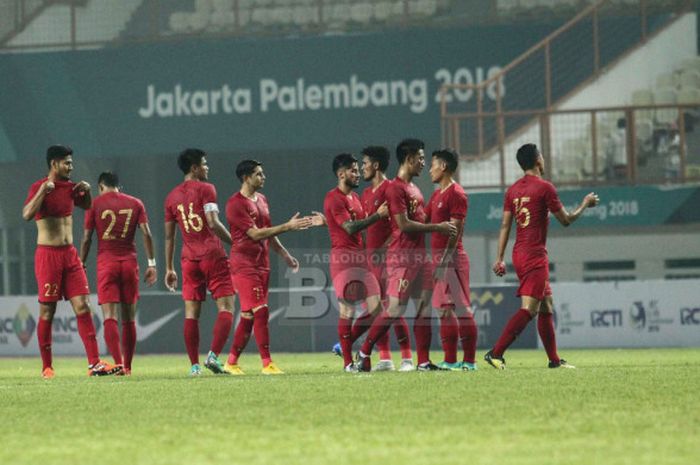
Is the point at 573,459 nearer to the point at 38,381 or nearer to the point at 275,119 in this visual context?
the point at 38,381

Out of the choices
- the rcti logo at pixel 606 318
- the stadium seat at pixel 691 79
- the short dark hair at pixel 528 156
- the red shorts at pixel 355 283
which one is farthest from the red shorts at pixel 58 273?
the stadium seat at pixel 691 79

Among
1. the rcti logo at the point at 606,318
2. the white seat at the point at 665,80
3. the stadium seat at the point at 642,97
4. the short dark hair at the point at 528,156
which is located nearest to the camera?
the short dark hair at the point at 528,156

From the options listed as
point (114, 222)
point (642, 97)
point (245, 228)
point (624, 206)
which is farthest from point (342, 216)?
point (642, 97)

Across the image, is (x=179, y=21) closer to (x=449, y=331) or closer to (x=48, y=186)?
(x=48, y=186)

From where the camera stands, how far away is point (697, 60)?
92.7 ft

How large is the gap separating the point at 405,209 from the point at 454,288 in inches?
33.4

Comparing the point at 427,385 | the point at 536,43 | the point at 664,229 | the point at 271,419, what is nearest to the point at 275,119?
the point at 536,43

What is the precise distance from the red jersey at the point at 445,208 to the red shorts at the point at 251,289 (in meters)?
1.72

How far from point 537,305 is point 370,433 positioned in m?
5.83

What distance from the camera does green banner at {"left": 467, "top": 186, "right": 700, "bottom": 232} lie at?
85.9ft

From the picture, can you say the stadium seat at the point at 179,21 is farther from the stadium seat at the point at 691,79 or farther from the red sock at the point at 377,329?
the red sock at the point at 377,329

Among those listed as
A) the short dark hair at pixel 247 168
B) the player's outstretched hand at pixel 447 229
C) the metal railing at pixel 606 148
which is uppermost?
the metal railing at pixel 606 148

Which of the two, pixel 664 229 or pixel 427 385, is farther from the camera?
pixel 664 229

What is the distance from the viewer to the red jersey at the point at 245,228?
1437 cm
